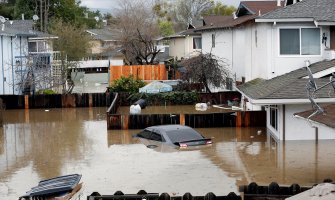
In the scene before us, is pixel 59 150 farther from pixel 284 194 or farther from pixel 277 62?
pixel 284 194

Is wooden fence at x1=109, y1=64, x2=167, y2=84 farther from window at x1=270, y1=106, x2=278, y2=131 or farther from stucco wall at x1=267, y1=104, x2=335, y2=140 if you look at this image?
stucco wall at x1=267, y1=104, x2=335, y2=140

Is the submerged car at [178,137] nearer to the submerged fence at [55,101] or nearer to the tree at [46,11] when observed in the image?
the submerged fence at [55,101]

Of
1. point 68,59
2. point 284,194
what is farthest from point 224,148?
point 68,59

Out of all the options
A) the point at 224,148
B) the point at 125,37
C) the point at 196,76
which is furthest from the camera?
the point at 125,37

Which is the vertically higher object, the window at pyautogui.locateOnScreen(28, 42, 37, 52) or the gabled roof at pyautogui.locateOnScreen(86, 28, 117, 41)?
the gabled roof at pyautogui.locateOnScreen(86, 28, 117, 41)

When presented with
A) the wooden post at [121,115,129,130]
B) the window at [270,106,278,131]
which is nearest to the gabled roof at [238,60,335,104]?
the window at [270,106,278,131]

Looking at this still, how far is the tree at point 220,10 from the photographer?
420ft

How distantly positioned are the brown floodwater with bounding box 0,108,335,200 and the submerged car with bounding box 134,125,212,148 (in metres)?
0.67

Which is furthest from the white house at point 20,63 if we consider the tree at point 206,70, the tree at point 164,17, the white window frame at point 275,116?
the tree at point 164,17

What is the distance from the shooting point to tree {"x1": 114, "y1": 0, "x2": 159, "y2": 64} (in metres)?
76.5

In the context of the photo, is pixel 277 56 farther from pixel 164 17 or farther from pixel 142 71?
pixel 164 17

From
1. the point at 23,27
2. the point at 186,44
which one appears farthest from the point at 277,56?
the point at 186,44

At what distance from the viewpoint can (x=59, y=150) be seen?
102 ft

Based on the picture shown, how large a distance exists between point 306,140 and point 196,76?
20431 millimetres
